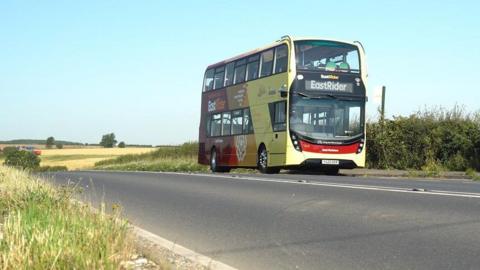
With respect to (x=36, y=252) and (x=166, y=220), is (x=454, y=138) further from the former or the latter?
(x=36, y=252)

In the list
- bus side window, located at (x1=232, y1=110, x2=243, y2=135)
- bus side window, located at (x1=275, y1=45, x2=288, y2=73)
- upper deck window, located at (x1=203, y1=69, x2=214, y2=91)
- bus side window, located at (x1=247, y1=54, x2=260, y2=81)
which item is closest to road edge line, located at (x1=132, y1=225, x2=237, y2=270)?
bus side window, located at (x1=275, y1=45, x2=288, y2=73)

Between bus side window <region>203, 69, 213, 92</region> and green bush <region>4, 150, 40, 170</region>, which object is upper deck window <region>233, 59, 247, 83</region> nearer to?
bus side window <region>203, 69, 213, 92</region>

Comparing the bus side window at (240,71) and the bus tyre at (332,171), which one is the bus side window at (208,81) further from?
the bus tyre at (332,171)

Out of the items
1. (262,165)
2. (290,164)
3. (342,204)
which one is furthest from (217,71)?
(342,204)

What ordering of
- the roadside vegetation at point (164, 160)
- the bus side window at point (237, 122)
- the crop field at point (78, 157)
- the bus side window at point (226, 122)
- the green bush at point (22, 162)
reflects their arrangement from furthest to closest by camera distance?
the crop field at point (78, 157), the roadside vegetation at point (164, 160), the bus side window at point (226, 122), the bus side window at point (237, 122), the green bush at point (22, 162)

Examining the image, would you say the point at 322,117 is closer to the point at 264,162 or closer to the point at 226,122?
the point at 264,162

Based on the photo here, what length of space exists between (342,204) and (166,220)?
2818mm

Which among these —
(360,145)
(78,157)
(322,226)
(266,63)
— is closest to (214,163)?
(266,63)

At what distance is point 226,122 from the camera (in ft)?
87.8

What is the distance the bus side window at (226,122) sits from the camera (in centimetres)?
2639

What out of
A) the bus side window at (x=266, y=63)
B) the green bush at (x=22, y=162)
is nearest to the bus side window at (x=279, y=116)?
the bus side window at (x=266, y=63)

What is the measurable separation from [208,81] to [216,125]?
2.13 m

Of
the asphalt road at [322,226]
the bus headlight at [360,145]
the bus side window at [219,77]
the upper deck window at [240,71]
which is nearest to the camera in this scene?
the asphalt road at [322,226]

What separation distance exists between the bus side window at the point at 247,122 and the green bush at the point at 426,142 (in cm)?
612
